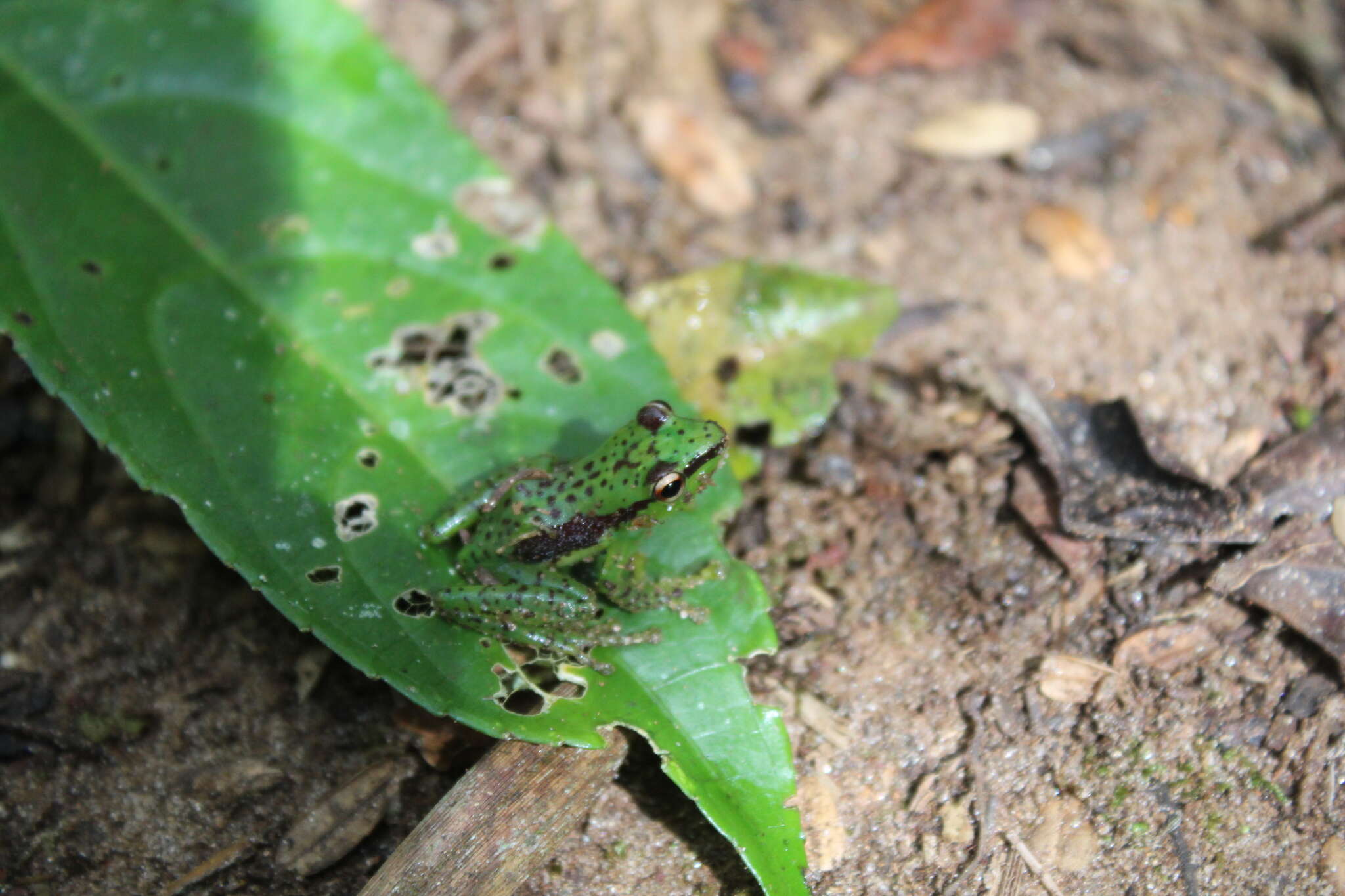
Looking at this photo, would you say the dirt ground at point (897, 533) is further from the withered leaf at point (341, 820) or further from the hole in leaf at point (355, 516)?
the hole in leaf at point (355, 516)

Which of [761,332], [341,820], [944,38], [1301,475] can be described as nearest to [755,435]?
[761,332]

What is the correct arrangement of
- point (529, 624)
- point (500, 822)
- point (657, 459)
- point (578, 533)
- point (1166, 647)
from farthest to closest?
point (578, 533), point (1166, 647), point (657, 459), point (529, 624), point (500, 822)

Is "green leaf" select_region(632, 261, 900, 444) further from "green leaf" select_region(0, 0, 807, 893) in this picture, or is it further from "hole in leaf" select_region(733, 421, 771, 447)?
"green leaf" select_region(0, 0, 807, 893)

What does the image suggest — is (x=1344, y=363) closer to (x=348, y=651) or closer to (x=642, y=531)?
(x=642, y=531)

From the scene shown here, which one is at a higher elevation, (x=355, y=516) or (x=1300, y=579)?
(x=355, y=516)

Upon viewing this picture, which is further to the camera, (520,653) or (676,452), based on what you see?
(676,452)

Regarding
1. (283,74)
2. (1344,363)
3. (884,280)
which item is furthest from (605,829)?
(1344,363)

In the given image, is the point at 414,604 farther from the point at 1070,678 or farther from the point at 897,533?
the point at 1070,678

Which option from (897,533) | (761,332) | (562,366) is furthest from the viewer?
(761,332)
